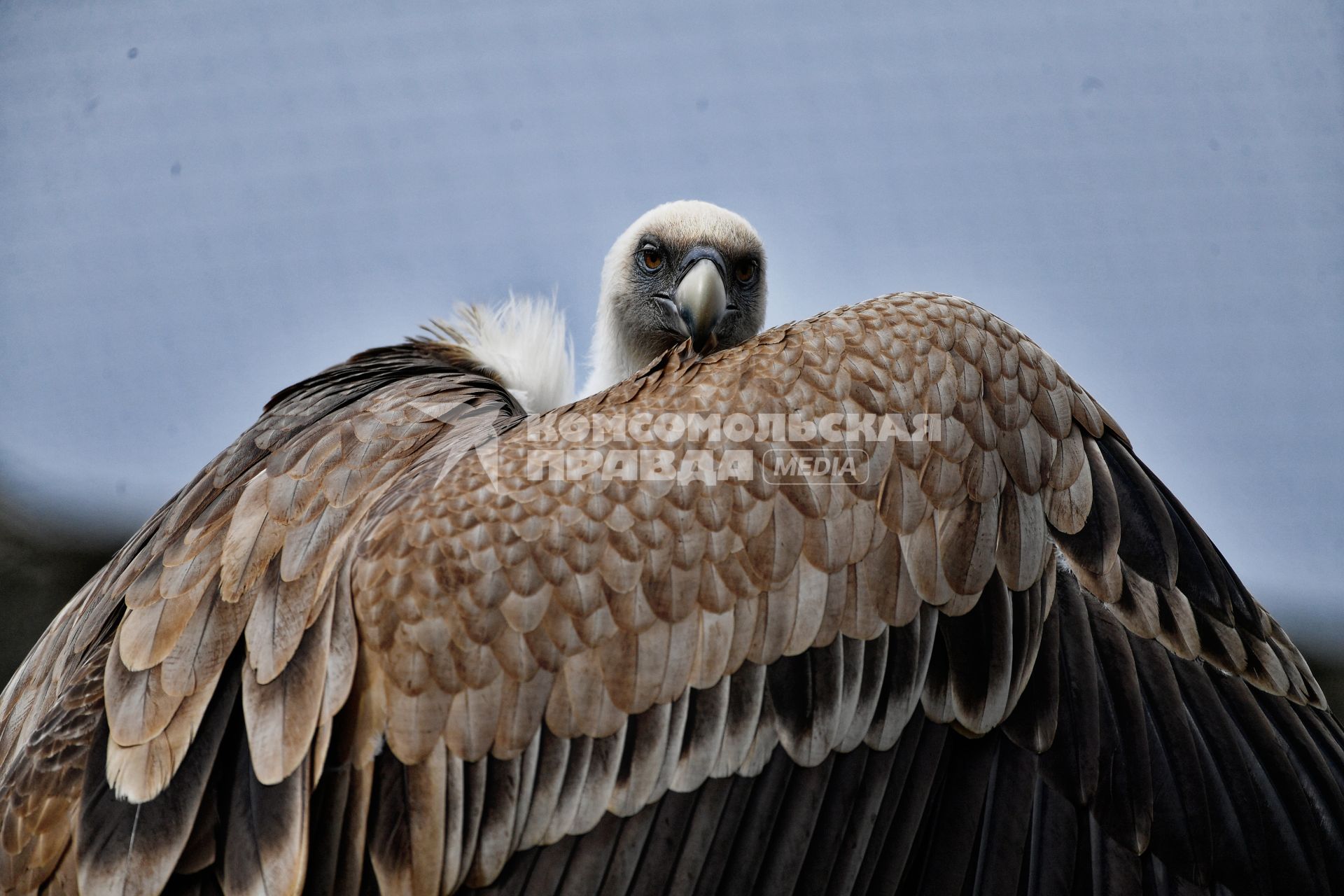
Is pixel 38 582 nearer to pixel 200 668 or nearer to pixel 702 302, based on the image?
pixel 702 302

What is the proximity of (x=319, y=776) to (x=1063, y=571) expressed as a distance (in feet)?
4.27

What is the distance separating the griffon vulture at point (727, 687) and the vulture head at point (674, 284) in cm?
111

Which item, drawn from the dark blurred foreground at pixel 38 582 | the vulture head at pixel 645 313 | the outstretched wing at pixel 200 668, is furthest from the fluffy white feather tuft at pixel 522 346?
the dark blurred foreground at pixel 38 582

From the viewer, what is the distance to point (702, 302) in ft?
9.35

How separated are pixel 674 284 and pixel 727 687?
1.70 meters

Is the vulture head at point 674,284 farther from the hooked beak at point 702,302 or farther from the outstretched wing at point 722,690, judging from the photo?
the outstretched wing at point 722,690

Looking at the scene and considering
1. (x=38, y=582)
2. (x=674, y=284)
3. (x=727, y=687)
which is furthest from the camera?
(x=38, y=582)

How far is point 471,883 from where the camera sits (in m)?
1.66

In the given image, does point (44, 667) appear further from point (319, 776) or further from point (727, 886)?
point (727, 886)

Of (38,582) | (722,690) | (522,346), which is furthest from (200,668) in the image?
(38,582)

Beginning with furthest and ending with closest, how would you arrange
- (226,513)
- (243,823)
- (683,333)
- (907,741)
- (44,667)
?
(683,333), (44,667), (226,513), (907,741), (243,823)

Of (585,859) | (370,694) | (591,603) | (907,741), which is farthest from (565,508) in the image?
(907,741)

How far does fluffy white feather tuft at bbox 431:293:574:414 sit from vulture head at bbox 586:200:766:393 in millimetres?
238

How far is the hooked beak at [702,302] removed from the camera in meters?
2.86
